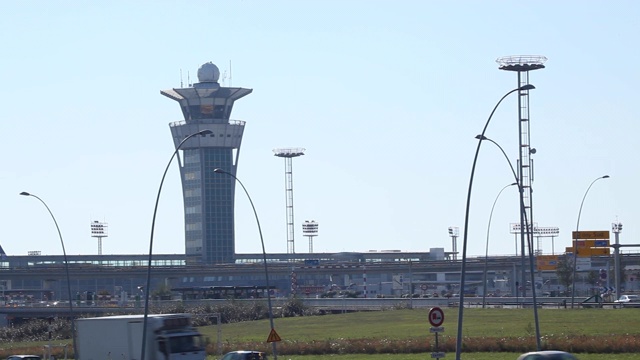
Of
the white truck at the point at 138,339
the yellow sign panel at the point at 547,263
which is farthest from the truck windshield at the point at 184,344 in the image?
the yellow sign panel at the point at 547,263

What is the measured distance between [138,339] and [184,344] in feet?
7.89

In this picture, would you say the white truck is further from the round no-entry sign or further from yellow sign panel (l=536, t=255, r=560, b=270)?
yellow sign panel (l=536, t=255, r=560, b=270)

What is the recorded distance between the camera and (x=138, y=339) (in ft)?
147

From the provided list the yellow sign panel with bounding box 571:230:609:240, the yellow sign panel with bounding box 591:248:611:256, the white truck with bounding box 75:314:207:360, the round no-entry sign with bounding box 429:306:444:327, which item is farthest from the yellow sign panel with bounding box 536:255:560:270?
the round no-entry sign with bounding box 429:306:444:327

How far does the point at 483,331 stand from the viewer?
218 ft

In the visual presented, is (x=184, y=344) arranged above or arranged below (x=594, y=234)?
below

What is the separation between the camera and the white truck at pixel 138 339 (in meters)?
43.2

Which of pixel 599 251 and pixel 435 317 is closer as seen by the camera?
pixel 435 317

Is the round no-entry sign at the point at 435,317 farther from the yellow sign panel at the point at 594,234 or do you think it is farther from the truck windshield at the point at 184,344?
the yellow sign panel at the point at 594,234

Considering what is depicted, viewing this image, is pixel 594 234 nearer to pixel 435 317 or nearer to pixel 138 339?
pixel 138 339

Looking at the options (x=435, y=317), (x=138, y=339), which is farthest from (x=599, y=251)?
(x=435, y=317)

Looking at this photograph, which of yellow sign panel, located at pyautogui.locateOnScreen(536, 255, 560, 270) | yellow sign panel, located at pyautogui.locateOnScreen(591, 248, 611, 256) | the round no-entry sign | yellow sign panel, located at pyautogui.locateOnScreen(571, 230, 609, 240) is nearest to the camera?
the round no-entry sign

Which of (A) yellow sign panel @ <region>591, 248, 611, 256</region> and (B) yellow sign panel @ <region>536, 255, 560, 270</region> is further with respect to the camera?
(B) yellow sign panel @ <region>536, 255, 560, 270</region>

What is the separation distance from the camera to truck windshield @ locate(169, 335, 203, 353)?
43.2 m
